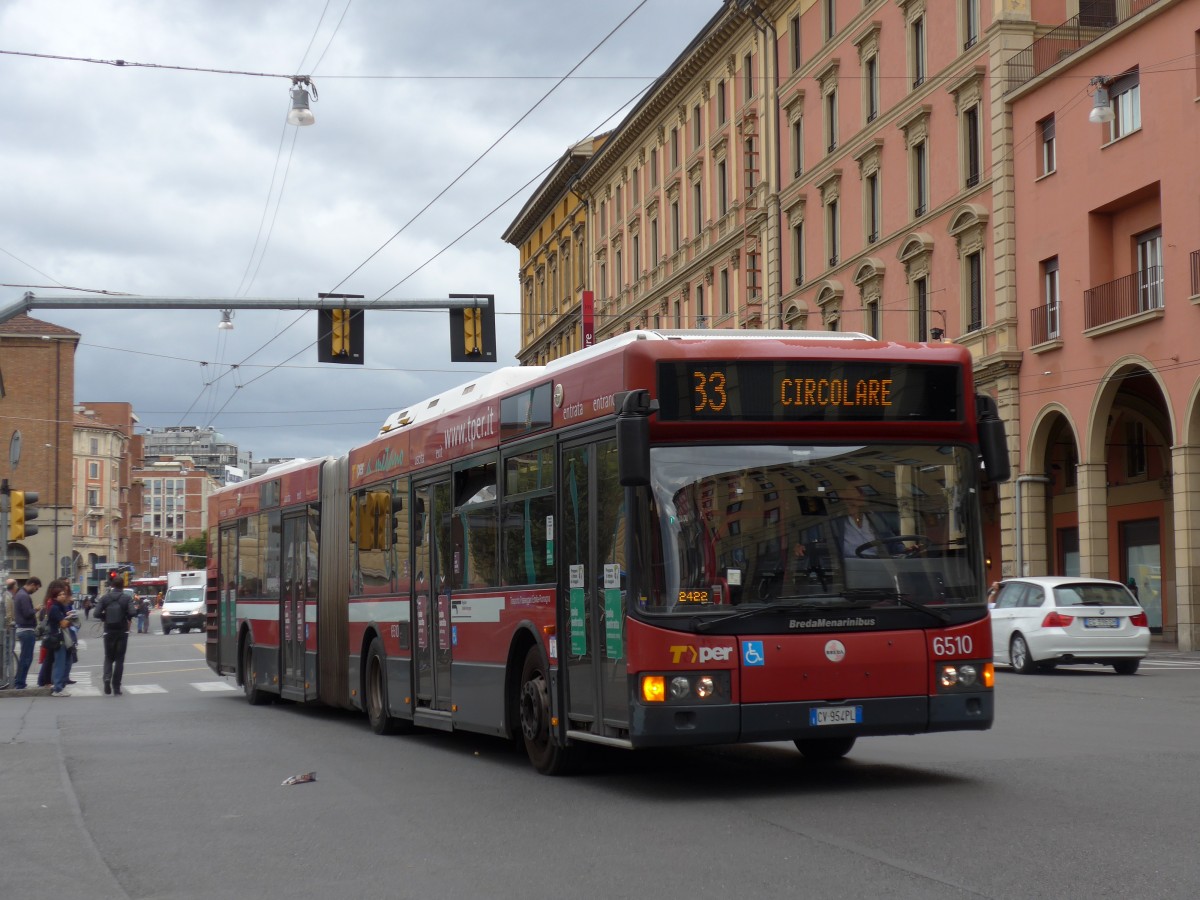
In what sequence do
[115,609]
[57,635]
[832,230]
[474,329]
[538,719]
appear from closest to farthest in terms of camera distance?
[538,719] < [474,329] < [57,635] < [115,609] < [832,230]

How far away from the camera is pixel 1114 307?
117 feet

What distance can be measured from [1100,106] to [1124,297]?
13.8ft

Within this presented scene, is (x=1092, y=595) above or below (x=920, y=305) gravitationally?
below

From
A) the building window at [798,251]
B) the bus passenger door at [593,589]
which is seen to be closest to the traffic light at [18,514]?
the bus passenger door at [593,589]

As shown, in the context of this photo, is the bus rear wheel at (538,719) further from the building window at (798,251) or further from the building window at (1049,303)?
the building window at (798,251)

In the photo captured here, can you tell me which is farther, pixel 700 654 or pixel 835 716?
pixel 835 716

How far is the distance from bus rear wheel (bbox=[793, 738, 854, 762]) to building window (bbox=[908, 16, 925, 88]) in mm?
32864

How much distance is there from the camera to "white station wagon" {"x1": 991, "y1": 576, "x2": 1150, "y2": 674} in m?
26.3

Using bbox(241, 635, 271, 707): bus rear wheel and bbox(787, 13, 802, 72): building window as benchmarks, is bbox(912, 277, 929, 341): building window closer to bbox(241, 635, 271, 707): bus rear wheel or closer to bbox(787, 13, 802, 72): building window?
bbox(787, 13, 802, 72): building window

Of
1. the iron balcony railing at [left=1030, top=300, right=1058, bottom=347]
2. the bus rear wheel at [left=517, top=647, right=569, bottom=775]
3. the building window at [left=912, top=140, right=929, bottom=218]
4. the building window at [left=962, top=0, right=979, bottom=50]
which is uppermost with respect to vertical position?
the building window at [left=962, top=0, right=979, bottom=50]

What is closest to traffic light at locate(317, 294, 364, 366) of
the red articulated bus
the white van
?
the red articulated bus

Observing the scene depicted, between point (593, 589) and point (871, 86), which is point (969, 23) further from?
point (593, 589)

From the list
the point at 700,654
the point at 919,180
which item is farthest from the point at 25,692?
the point at 919,180

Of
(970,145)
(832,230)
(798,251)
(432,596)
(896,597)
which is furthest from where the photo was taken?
(798,251)
